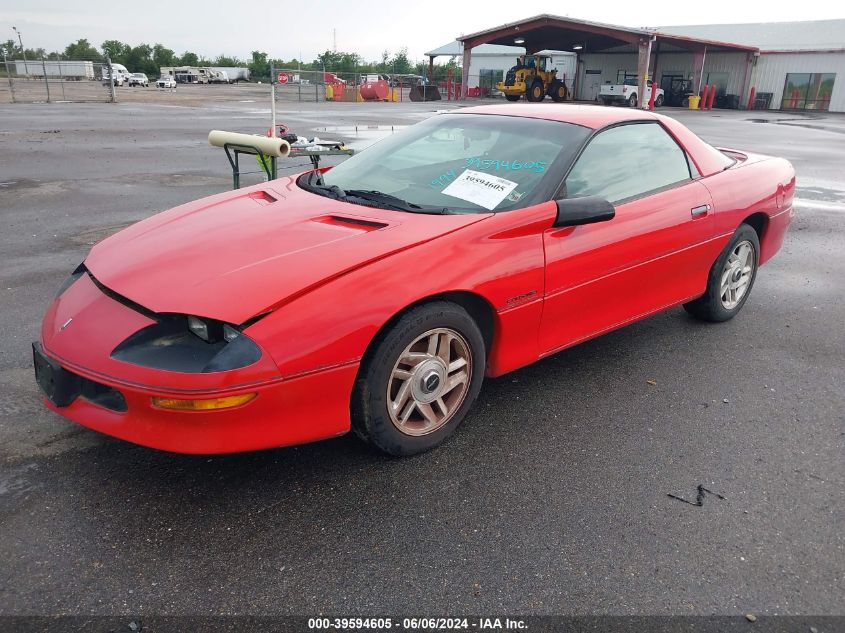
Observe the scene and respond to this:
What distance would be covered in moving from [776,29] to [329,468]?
5181 centimetres

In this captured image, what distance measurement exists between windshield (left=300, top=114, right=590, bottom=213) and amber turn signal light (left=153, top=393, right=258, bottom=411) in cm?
132

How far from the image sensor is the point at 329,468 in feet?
9.03

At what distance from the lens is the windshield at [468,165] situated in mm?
3154

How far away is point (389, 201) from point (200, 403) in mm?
1384

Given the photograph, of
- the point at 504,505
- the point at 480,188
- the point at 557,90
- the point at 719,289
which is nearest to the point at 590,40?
the point at 557,90

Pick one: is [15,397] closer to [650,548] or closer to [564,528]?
[564,528]

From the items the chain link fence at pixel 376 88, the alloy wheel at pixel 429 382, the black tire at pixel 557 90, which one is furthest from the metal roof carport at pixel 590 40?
the alloy wheel at pixel 429 382

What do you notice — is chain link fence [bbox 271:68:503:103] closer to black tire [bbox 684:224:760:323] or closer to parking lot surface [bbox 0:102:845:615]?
black tire [bbox 684:224:760:323]

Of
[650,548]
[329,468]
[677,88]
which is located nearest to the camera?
[650,548]

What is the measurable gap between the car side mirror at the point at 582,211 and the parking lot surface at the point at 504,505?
93 centimetres

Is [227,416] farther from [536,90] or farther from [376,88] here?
[376,88]

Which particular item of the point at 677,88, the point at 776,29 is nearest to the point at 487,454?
the point at 677,88

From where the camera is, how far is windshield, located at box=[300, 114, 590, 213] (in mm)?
3154

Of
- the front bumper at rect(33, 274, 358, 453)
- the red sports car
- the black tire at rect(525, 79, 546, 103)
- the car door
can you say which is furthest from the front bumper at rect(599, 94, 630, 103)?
the front bumper at rect(33, 274, 358, 453)
